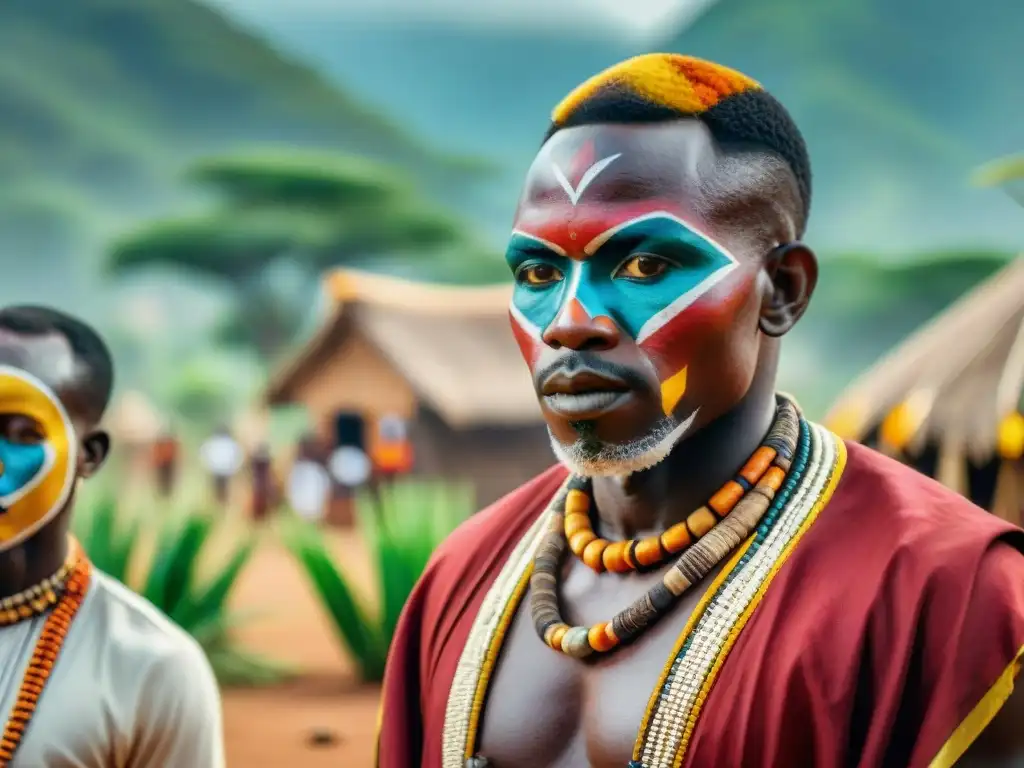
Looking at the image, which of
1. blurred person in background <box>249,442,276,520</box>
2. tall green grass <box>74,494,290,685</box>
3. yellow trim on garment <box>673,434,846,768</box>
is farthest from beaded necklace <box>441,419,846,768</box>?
blurred person in background <box>249,442,276,520</box>

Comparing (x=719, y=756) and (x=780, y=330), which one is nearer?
(x=719, y=756)

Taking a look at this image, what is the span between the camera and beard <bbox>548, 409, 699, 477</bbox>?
2.10 meters

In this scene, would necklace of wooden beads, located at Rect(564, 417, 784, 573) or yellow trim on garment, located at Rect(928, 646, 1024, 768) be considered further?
necklace of wooden beads, located at Rect(564, 417, 784, 573)

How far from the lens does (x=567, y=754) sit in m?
2.14

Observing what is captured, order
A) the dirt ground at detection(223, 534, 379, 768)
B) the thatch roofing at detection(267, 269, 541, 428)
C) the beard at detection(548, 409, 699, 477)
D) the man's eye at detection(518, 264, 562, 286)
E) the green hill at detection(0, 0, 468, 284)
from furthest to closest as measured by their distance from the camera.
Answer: the green hill at detection(0, 0, 468, 284) < the thatch roofing at detection(267, 269, 541, 428) < the dirt ground at detection(223, 534, 379, 768) < the man's eye at detection(518, 264, 562, 286) < the beard at detection(548, 409, 699, 477)

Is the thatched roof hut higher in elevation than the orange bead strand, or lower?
lower

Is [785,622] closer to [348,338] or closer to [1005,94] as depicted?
[348,338]

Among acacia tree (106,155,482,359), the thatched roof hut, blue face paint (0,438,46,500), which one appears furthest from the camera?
acacia tree (106,155,482,359)

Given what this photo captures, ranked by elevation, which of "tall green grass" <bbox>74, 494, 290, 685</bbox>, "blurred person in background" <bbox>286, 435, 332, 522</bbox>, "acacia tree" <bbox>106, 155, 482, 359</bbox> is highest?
"acacia tree" <bbox>106, 155, 482, 359</bbox>

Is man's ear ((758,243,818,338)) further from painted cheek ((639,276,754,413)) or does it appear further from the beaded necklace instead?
the beaded necklace

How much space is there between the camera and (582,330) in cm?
206

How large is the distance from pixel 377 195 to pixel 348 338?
19987 mm

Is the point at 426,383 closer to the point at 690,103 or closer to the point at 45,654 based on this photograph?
the point at 45,654

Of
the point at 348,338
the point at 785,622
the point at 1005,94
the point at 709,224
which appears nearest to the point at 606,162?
the point at 709,224
